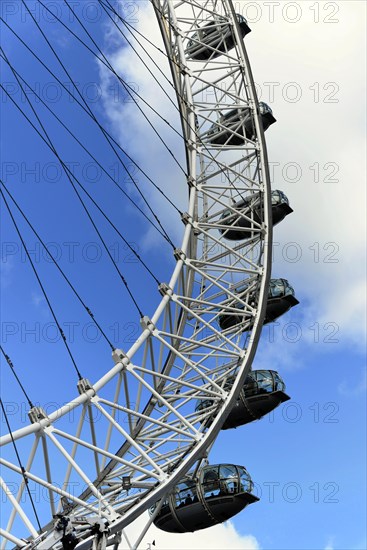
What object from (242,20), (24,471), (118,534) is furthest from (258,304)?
(242,20)

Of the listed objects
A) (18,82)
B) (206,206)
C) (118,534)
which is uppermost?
(206,206)

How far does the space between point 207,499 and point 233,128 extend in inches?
585

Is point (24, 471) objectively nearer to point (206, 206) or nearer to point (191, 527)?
point (191, 527)

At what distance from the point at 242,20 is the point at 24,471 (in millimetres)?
27103

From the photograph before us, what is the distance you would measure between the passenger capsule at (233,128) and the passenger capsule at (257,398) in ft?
30.6

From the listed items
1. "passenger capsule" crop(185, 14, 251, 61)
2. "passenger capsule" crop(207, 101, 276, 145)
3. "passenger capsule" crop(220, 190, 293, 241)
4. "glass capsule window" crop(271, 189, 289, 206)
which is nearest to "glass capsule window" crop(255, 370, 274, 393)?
"passenger capsule" crop(220, 190, 293, 241)

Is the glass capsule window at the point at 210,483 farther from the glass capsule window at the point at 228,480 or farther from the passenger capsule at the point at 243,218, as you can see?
the passenger capsule at the point at 243,218

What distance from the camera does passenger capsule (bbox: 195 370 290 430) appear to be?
28.7 metres

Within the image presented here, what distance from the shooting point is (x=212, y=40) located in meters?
35.0

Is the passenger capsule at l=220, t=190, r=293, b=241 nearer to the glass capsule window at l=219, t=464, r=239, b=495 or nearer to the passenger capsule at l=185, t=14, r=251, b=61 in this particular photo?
the passenger capsule at l=185, t=14, r=251, b=61

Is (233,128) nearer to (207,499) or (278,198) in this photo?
(278,198)

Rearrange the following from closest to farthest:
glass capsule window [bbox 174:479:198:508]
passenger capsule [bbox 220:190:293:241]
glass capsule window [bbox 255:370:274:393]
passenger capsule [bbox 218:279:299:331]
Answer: glass capsule window [bbox 174:479:198:508] → passenger capsule [bbox 220:190:293:241] → glass capsule window [bbox 255:370:274:393] → passenger capsule [bbox 218:279:299:331]

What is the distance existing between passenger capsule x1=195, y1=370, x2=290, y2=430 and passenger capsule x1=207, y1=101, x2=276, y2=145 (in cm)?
932

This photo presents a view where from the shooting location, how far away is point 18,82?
21500 millimetres
